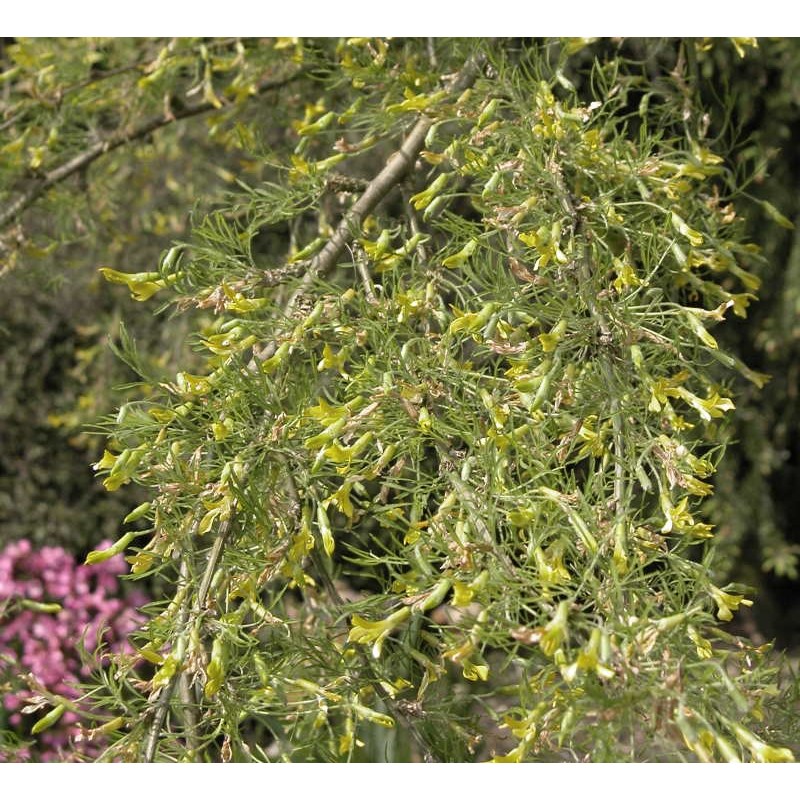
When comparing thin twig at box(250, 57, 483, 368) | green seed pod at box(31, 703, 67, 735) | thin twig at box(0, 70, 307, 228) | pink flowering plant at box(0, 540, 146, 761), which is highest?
thin twig at box(250, 57, 483, 368)

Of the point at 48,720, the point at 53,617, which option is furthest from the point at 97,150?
the point at 53,617

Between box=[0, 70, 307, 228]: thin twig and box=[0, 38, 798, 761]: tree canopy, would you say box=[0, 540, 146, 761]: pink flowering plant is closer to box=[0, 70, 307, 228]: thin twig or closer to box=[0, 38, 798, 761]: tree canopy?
box=[0, 70, 307, 228]: thin twig

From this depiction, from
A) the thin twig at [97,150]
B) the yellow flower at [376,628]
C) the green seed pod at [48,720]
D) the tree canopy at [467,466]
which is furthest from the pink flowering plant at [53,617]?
the yellow flower at [376,628]

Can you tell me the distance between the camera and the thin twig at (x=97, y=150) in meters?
1.81

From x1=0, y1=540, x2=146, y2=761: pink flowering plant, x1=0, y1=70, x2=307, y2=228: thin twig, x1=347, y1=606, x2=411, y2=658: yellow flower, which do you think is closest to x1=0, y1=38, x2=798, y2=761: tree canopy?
x1=347, y1=606, x2=411, y2=658: yellow flower

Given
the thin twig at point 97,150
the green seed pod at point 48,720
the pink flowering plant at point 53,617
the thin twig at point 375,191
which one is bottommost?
the pink flowering plant at point 53,617

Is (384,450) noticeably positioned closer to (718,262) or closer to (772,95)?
(718,262)

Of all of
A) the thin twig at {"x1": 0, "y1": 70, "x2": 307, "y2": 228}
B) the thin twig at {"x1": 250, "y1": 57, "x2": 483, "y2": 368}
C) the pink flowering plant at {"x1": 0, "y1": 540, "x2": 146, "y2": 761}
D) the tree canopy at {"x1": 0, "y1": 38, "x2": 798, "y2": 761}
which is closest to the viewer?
the tree canopy at {"x1": 0, "y1": 38, "x2": 798, "y2": 761}

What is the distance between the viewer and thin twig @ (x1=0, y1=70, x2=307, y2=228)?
5.93ft

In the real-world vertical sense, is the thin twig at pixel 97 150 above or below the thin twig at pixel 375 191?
below

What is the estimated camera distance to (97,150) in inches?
73.3

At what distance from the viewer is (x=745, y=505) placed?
271 centimetres

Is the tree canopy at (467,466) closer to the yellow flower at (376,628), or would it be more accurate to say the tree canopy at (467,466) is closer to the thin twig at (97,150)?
the yellow flower at (376,628)
